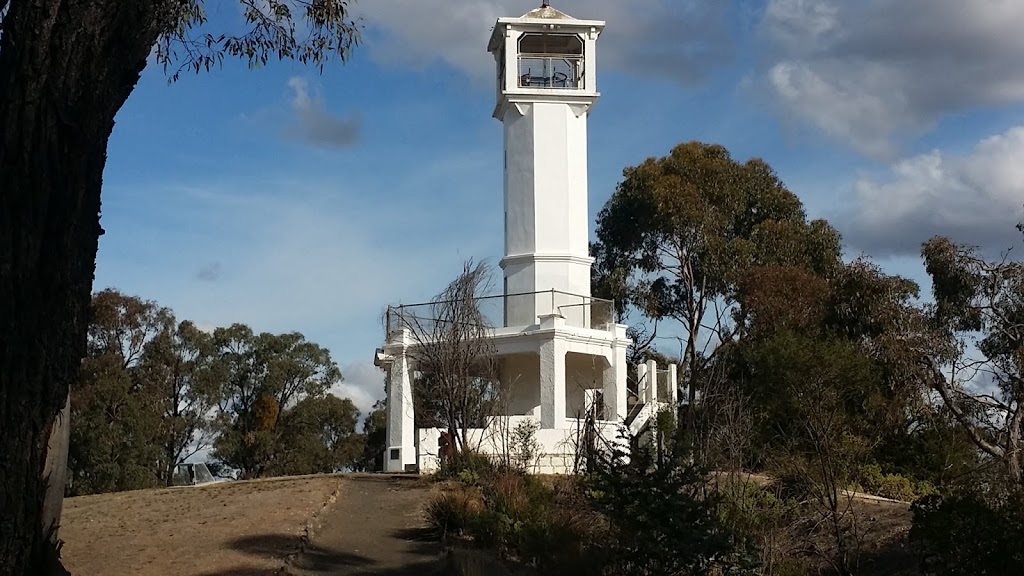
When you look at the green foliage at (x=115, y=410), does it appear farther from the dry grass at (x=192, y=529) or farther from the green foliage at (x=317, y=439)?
the dry grass at (x=192, y=529)

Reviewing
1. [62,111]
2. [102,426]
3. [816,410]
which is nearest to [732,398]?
[816,410]

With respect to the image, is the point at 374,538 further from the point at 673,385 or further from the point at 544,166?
the point at 673,385

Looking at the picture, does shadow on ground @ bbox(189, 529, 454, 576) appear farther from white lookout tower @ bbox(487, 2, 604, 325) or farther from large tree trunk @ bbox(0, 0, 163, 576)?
white lookout tower @ bbox(487, 2, 604, 325)

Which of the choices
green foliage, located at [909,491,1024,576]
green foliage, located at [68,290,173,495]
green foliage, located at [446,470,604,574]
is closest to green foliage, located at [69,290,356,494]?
green foliage, located at [68,290,173,495]

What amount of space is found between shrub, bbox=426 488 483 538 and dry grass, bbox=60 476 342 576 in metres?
1.94

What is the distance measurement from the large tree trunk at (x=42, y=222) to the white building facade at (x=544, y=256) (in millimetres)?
21943

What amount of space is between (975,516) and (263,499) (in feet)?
39.9

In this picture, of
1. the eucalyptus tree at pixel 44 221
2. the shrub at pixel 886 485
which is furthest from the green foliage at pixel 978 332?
the eucalyptus tree at pixel 44 221

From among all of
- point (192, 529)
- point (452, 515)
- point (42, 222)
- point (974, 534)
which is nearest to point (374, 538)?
point (452, 515)

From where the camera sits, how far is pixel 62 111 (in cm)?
785

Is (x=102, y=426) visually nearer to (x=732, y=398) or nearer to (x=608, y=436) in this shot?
(x=608, y=436)

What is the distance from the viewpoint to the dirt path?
50.3ft

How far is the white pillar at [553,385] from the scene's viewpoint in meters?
29.3

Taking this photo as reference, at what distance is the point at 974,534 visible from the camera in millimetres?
13000
